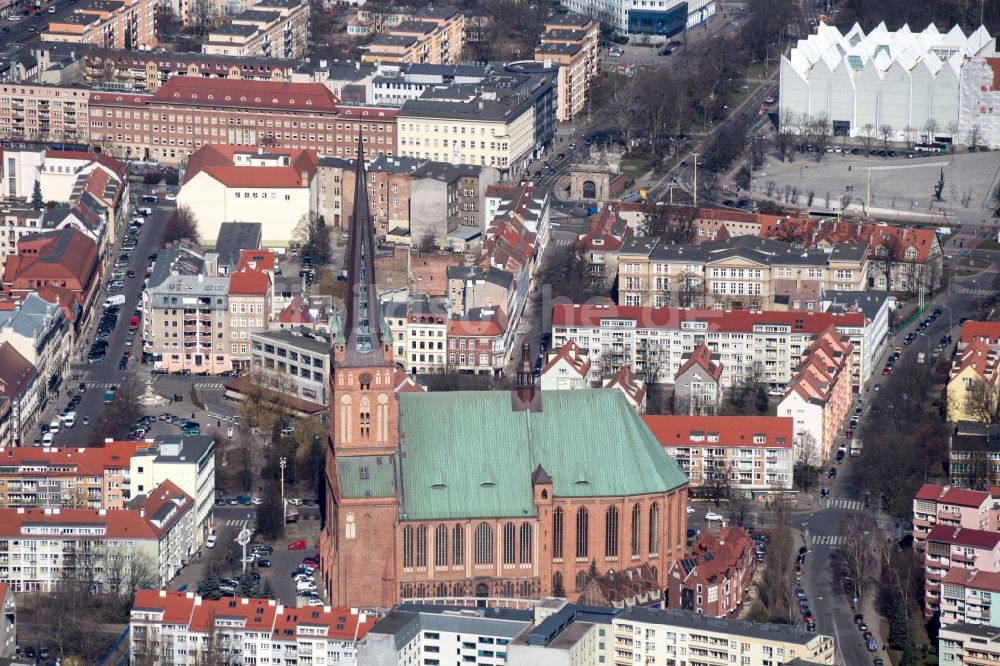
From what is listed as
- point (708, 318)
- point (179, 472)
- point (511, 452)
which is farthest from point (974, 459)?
point (179, 472)

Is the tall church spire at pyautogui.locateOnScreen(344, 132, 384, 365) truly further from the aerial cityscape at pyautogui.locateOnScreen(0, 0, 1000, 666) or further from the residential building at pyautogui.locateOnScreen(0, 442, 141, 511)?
the residential building at pyautogui.locateOnScreen(0, 442, 141, 511)

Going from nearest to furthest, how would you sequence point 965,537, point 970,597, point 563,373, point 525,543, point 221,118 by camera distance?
point 970,597
point 965,537
point 525,543
point 563,373
point 221,118

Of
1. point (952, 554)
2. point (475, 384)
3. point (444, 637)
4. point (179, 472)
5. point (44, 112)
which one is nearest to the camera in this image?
point (444, 637)

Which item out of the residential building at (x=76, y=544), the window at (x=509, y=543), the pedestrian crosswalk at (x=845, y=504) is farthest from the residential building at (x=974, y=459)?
the residential building at (x=76, y=544)

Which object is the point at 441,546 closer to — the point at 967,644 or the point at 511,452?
the point at 511,452

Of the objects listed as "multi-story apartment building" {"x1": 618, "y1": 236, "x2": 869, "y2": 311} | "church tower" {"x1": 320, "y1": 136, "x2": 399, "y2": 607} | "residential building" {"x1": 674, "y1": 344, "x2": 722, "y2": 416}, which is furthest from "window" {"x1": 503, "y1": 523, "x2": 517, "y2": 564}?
"multi-story apartment building" {"x1": 618, "y1": 236, "x2": 869, "y2": 311}

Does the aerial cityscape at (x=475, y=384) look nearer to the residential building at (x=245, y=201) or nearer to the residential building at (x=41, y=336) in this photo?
the residential building at (x=245, y=201)
